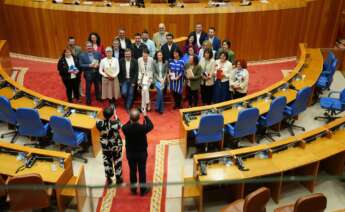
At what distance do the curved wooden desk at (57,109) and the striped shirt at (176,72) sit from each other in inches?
68.7

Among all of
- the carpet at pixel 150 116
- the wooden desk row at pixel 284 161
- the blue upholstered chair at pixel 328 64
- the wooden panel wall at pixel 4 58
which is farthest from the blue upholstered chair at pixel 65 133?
the blue upholstered chair at pixel 328 64

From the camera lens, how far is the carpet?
5.30 meters

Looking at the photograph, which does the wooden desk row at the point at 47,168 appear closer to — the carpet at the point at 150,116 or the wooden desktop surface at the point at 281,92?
the carpet at the point at 150,116

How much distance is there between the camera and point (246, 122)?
655cm

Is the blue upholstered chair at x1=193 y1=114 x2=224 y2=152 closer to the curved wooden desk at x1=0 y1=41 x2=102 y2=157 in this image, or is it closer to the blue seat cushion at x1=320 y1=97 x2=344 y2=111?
the curved wooden desk at x1=0 y1=41 x2=102 y2=157

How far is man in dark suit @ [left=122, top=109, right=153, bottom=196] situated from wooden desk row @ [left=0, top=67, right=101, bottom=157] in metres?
1.37

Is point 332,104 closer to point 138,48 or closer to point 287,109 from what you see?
point 287,109

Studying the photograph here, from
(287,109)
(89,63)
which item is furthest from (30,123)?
(287,109)

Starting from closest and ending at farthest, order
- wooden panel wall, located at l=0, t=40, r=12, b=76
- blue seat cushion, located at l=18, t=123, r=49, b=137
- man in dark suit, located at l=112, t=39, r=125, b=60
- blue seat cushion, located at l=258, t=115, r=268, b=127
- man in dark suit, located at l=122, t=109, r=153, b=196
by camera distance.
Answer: man in dark suit, located at l=122, t=109, r=153, b=196, blue seat cushion, located at l=18, t=123, r=49, b=137, blue seat cushion, located at l=258, t=115, r=268, b=127, man in dark suit, located at l=112, t=39, r=125, b=60, wooden panel wall, located at l=0, t=40, r=12, b=76

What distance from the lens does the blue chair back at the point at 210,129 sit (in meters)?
6.25

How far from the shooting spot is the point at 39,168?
5.34 m

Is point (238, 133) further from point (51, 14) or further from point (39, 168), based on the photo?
point (51, 14)

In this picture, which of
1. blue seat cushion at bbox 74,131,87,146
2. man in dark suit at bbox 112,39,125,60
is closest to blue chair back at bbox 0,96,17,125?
blue seat cushion at bbox 74,131,87,146

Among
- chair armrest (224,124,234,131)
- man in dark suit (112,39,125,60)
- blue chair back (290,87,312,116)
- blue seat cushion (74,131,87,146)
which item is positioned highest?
man in dark suit (112,39,125,60)
